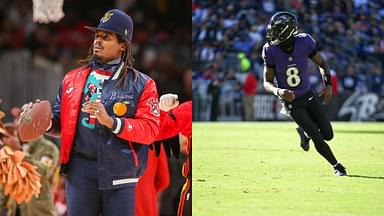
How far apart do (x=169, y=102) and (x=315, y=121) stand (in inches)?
25.2

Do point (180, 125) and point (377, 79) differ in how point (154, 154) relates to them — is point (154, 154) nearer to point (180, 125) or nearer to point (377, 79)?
point (180, 125)

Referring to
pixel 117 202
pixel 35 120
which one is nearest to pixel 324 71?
pixel 117 202

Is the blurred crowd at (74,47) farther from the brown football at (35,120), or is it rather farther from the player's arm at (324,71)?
the brown football at (35,120)

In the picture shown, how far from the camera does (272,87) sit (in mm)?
3346

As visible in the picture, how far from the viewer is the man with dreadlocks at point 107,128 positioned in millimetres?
2803

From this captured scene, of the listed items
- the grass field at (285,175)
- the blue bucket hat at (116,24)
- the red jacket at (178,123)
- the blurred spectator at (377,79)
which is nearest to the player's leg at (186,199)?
the grass field at (285,175)


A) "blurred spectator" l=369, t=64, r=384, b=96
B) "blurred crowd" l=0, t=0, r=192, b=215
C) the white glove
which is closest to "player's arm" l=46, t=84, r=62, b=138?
the white glove

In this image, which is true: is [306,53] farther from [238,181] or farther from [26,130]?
[26,130]

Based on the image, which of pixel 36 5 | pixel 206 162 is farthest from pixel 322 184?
pixel 36 5

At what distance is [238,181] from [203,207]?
0.63 ft

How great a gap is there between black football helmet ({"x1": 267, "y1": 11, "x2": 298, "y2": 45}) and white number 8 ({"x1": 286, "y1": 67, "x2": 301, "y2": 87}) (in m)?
0.13

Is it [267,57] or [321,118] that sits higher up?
[267,57]

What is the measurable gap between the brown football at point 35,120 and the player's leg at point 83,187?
167 millimetres

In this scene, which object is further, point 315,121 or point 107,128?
point 315,121
